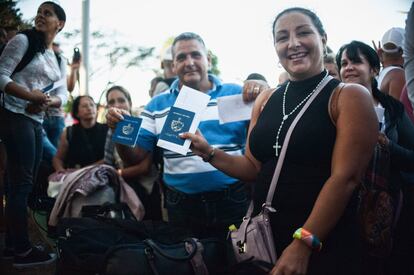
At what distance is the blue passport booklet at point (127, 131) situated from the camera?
2.22 m

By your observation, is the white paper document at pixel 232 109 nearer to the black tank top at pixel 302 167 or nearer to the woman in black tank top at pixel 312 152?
the woman in black tank top at pixel 312 152

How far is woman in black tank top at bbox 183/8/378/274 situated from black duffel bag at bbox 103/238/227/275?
292mm

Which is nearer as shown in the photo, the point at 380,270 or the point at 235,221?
the point at 380,270

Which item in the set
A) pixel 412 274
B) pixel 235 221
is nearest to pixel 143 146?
pixel 235 221

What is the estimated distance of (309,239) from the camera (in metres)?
1.37

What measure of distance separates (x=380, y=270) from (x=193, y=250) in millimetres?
1446

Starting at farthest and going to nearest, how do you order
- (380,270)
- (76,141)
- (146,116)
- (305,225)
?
(76,141) → (146,116) → (380,270) → (305,225)

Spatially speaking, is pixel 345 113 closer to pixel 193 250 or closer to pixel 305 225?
pixel 305 225

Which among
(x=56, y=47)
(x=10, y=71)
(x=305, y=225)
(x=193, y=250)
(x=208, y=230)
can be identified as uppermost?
(x=56, y=47)

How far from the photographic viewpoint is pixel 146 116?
2.65 m

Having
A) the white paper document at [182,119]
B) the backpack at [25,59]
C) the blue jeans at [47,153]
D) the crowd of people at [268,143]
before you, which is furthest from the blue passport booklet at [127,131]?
the blue jeans at [47,153]

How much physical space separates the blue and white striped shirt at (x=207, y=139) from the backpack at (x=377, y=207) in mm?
839

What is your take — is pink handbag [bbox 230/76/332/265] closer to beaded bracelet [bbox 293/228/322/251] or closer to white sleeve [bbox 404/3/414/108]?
beaded bracelet [bbox 293/228/322/251]

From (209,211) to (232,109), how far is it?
71cm
